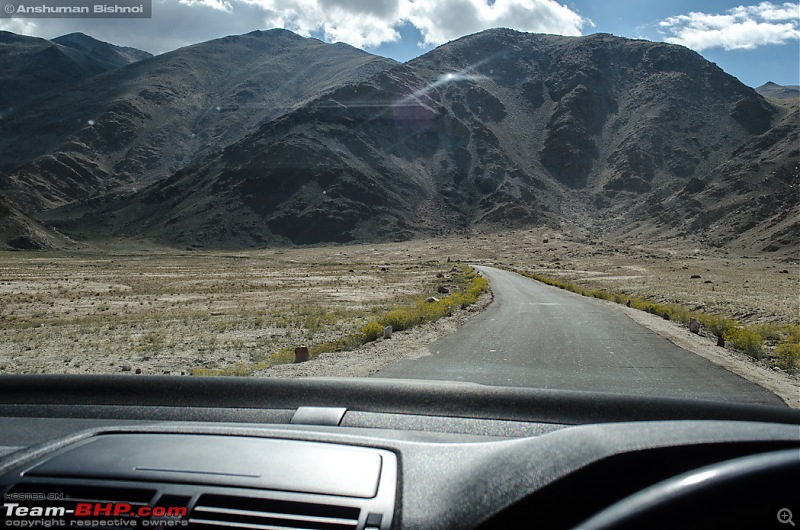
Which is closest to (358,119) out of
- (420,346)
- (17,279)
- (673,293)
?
(17,279)

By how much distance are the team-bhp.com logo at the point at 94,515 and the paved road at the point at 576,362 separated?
7584mm

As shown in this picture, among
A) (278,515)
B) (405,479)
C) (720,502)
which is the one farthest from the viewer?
(405,479)

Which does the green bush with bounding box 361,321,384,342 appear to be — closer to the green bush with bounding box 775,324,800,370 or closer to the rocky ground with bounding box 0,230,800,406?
the rocky ground with bounding box 0,230,800,406

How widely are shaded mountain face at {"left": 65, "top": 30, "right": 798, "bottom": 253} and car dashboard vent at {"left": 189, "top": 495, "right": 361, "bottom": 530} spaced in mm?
127579

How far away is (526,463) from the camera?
2.24 m

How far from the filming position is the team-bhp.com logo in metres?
1.96

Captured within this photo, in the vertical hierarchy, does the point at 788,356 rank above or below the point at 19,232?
above

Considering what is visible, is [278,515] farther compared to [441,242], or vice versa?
[441,242]

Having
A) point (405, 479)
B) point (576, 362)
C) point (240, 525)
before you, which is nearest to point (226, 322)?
point (576, 362)

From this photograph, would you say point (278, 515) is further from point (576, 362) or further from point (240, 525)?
point (576, 362)

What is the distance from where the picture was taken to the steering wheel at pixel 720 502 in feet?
5.95

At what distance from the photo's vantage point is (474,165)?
164250 mm

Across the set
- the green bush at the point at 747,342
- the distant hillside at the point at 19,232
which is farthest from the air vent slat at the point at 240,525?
the distant hillside at the point at 19,232

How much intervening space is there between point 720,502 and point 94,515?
2.23m
